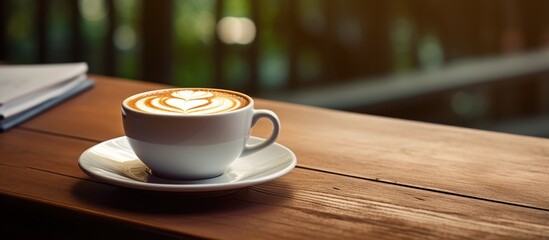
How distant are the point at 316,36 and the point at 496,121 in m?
0.79

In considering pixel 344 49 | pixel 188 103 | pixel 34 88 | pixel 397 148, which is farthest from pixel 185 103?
pixel 344 49

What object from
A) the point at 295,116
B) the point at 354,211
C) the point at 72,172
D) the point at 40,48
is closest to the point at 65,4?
the point at 40,48

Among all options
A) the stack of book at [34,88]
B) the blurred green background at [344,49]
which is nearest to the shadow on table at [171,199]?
the stack of book at [34,88]

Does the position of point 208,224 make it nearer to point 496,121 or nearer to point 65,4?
point 65,4

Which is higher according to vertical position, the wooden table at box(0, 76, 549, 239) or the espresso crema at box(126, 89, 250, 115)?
the espresso crema at box(126, 89, 250, 115)

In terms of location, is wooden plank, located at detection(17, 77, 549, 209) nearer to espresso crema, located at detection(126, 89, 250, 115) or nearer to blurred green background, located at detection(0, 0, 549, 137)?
espresso crema, located at detection(126, 89, 250, 115)

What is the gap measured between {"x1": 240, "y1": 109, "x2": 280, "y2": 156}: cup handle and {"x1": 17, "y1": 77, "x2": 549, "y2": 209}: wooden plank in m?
0.11

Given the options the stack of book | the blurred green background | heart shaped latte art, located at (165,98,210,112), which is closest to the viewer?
heart shaped latte art, located at (165,98,210,112)

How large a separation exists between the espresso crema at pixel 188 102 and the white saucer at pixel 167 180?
0.08 metres

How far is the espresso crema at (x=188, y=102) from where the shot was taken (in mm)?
929

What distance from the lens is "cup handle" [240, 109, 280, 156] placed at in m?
0.96

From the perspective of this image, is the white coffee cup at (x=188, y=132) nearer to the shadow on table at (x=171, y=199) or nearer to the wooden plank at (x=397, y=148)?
the shadow on table at (x=171, y=199)

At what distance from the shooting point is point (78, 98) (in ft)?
4.83

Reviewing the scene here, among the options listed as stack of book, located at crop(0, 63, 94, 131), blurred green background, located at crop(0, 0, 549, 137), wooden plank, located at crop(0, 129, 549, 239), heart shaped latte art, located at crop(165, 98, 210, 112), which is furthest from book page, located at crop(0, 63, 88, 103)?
blurred green background, located at crop(0, 0, 549, 137)
